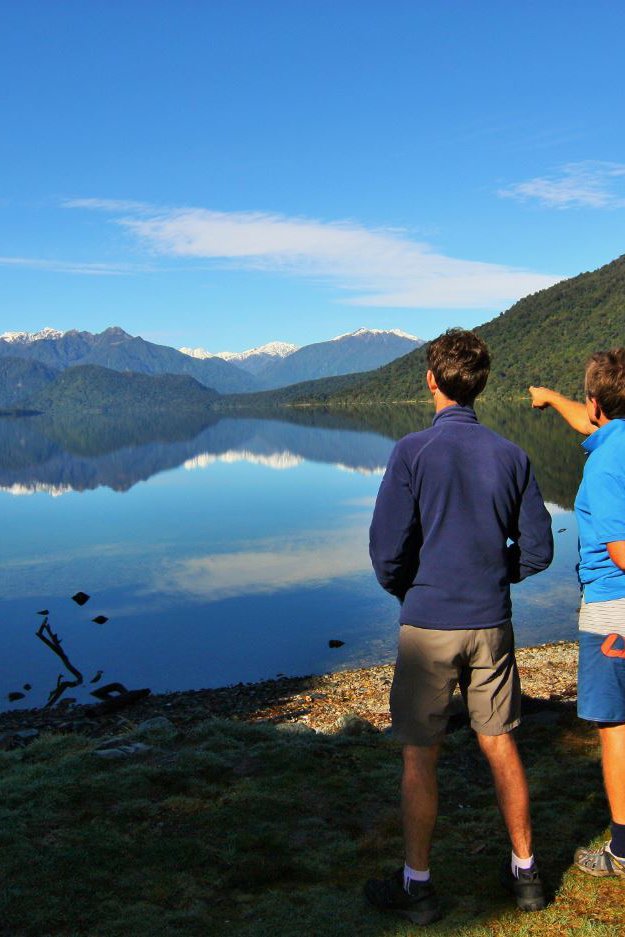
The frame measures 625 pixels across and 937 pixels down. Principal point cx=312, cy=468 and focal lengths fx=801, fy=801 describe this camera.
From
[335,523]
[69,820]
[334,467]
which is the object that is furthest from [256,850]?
[334,467]

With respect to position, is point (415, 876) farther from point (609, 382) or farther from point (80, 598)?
point (80, 598)

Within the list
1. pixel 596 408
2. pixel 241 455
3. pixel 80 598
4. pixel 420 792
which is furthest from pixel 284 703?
pixel 241 455


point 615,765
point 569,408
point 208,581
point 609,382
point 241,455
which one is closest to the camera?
point 615,765


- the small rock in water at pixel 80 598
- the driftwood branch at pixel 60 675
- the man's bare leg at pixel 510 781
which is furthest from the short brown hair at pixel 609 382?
the small rock in water at pixel 80 598

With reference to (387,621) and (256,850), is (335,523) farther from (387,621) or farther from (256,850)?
(256,850)

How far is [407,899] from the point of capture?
15.2 ft

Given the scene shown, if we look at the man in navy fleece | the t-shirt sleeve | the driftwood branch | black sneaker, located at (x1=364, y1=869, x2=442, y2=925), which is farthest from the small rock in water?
the t-shirt sleeve

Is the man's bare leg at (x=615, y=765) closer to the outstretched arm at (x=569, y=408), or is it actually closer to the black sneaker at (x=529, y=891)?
the black sneaker at (x=529, y=891)

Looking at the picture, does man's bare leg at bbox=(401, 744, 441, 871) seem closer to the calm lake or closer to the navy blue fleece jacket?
the navy blue fleece jacket

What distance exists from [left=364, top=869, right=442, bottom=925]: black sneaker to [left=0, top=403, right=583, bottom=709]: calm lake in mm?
14764

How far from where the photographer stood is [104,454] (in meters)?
117

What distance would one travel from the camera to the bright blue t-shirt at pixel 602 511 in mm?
4730

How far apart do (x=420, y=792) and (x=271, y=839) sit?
188 centimetres

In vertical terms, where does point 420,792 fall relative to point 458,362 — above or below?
below
